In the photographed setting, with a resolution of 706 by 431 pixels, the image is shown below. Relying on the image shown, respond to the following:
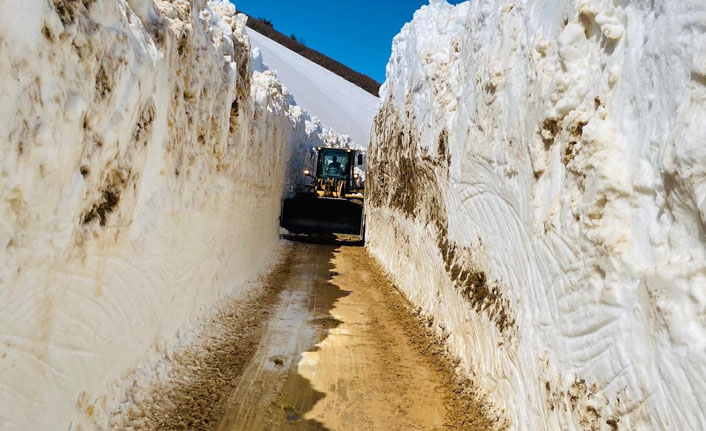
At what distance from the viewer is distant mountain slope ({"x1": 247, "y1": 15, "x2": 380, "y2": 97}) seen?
259 ft

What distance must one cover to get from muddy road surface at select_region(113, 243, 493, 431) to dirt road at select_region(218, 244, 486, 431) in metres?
0.01

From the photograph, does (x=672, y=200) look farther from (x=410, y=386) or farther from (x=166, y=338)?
(x=166, y=338)

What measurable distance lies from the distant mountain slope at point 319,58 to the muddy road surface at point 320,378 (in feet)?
237

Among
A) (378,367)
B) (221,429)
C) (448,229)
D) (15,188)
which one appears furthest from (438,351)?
(15,188)

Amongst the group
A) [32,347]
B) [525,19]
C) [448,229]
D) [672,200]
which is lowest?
[32,347]

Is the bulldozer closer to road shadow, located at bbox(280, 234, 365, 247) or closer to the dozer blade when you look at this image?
the dozer blade

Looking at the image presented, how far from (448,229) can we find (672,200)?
14.3ft

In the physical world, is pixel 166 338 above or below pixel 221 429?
above

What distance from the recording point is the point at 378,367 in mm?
5902

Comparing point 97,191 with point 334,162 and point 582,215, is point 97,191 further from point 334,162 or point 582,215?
point 334,162

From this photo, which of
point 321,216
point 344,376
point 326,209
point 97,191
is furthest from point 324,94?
point 97,191

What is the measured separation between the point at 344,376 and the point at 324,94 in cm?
5580

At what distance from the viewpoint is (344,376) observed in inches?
219

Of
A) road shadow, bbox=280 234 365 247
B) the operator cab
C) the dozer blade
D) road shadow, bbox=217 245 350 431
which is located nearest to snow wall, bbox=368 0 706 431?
road shadow, bbox=217 245 350 431
